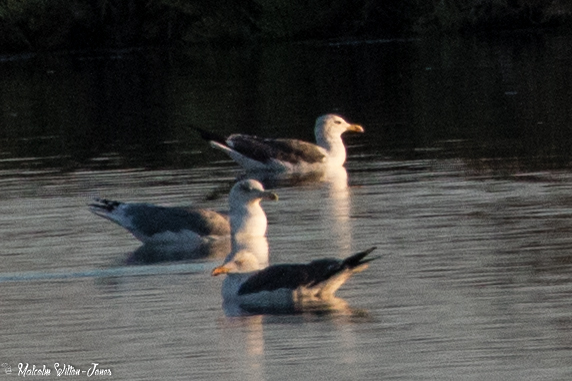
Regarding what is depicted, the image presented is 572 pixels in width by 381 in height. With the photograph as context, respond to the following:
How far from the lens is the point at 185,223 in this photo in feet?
47.9

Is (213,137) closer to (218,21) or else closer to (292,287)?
(292,287)

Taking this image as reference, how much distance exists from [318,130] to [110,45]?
34407 millimetres

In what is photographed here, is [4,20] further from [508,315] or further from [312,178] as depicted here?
[508,315]

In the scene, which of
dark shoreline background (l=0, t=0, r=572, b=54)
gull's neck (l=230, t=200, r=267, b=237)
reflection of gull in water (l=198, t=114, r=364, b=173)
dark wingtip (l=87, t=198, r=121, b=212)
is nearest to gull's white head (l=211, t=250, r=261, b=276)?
gull's neck (l=230, t=200, r=267, b=237)

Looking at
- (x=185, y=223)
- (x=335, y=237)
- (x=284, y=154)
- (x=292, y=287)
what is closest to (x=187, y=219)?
(x=185, y=223)

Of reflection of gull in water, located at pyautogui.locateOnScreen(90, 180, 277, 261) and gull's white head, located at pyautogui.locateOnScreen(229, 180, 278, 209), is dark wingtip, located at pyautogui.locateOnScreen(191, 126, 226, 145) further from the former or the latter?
gull's white head, located at pyautogui.locateOnScreen(229, 180, 278, 209)

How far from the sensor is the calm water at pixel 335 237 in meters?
10.1

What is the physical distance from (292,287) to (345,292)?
1.80ft

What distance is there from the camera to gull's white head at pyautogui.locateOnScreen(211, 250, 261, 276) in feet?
39.1

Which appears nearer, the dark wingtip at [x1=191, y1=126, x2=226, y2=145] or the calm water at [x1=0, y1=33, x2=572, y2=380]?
the calm water at [x1=0, y1=33, x2=572, y2=380]

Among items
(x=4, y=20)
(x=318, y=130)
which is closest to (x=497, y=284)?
(x=318, y=130)

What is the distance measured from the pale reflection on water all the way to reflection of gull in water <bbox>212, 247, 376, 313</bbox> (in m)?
0.19

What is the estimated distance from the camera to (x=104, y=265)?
1361 centimetres

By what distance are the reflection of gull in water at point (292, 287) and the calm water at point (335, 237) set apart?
9.7 inches
